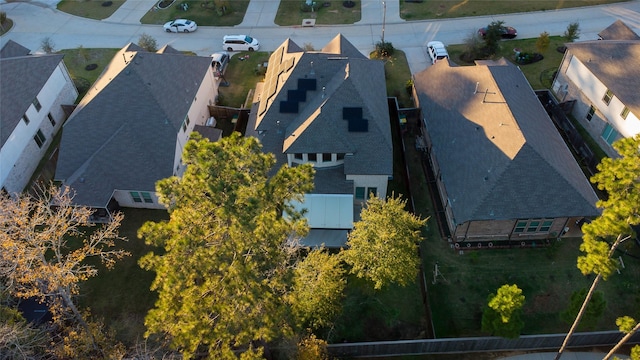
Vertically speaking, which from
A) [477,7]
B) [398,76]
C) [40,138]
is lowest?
[40,138]

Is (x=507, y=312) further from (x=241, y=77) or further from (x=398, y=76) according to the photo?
(x=241, y=77)

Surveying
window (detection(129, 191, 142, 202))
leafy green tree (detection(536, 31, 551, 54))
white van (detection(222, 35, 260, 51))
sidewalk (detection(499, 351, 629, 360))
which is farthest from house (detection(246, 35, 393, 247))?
leafy green tree (detection(536, 31, 551, 54))

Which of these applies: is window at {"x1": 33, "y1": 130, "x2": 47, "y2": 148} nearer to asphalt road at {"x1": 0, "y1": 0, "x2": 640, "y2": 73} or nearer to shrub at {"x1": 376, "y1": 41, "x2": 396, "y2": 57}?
asphalt road at {"x1": 0, "y1": 0, "x2": 640, "y2": 73}

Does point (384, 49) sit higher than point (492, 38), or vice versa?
point (492, 38)

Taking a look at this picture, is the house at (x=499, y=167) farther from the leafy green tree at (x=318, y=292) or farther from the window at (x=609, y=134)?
the leafy green tree at (x=318, y=292)

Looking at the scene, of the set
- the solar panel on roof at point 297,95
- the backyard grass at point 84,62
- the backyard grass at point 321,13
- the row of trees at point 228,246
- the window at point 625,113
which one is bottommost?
the backyard grass at point 84,62

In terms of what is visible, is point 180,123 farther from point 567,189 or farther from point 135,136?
point 567,189

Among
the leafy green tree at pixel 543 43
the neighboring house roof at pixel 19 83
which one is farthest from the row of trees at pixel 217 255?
the leafy green tree at pixel 543 43

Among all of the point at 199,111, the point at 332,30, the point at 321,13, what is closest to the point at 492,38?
the point at 332,30
